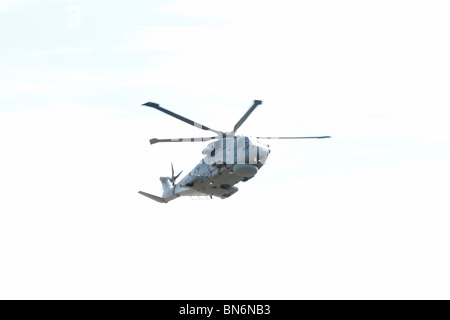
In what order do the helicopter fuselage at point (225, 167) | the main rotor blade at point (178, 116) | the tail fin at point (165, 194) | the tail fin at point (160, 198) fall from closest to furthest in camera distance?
the main rotor blade at point (178, 116) → the helicopter fuselage at point (225, 167) → the tail fin at point (160, 198) → the tail fin at point (165, 194)

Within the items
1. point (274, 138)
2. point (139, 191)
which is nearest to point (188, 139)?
point (274, 138)

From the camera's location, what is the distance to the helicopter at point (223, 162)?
85250 mm

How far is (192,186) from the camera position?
94062 mm

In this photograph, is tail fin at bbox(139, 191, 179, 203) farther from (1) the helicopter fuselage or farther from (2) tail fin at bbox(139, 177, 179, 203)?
(1) the helicopter fuselage

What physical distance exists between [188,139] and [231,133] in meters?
4.71

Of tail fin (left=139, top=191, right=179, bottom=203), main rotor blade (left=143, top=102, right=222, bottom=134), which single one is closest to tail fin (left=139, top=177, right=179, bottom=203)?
tail fin (left=139, top=191, right=179, bottom=203)

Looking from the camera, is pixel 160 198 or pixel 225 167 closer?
pixel 225 167

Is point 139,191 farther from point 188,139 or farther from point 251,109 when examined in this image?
point 251,109

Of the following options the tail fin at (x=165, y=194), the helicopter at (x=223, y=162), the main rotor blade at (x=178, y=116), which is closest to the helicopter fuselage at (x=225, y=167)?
the helicopter at (x=223, y=162)

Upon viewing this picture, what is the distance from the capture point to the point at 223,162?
87.2m

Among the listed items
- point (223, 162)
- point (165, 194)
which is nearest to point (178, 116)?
point (223, 162)

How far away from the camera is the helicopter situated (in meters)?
85.2

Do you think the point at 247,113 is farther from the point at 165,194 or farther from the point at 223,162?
the point at 165,194

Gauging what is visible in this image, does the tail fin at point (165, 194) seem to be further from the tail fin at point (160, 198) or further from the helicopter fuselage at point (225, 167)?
the helicopter fuselage at point (225, 167)
